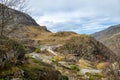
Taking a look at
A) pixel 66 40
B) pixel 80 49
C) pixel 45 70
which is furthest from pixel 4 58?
pixel 66 40

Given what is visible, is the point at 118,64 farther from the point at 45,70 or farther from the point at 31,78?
the point at 31,78

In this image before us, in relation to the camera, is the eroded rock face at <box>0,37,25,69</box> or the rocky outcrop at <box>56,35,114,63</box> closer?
the eroded rock face at <box>0,37,25,69</box>

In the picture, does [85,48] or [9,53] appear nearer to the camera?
[9,53]

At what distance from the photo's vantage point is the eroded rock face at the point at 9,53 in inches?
606

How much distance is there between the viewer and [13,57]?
1639cm

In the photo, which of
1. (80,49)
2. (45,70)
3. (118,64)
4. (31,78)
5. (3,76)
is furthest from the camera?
(80,49)

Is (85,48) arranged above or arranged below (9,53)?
above

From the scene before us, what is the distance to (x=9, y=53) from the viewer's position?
16.0 m

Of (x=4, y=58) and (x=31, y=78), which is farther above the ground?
(x=4, y=58)

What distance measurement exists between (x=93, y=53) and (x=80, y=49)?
473 centimetres

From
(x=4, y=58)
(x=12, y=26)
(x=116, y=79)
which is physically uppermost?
(x=12, y=26)

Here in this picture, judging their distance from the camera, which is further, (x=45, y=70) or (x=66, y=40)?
(x=66, y=40)

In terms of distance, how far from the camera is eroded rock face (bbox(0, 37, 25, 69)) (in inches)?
606

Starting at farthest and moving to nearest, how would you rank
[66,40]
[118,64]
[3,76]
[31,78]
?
[66,40] < [118,64] < [31,78] < [3,76]
